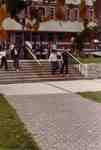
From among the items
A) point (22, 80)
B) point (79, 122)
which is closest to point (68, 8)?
point (79, 122)

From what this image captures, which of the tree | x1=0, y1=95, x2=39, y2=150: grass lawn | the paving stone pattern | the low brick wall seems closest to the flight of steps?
the low brick wall

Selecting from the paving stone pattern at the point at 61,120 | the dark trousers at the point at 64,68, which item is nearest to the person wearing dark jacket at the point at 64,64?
the dark trousers at the point at 64,68

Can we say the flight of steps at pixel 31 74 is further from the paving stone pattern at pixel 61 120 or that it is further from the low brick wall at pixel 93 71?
the paving stone pattern at pixel 61 120

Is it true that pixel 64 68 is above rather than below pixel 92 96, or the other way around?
below

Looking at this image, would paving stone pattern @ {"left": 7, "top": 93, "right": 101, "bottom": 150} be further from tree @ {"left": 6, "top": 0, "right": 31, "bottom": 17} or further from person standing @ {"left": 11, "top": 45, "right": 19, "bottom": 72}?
person standing @ {"left": 11, "top": 45, "right": 19, "bottom": 72}

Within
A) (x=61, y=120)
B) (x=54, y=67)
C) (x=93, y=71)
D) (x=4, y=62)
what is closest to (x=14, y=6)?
(x=61, y=120)

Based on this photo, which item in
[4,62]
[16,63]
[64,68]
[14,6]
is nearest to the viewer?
[14,6]

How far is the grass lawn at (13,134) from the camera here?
23.7 feet

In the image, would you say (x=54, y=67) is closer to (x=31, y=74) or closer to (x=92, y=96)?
(x=31, y=74)

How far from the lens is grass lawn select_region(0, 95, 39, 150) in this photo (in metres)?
7.23

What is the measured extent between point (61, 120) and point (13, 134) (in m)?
1.96

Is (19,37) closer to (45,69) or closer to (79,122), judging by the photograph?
(45,69)

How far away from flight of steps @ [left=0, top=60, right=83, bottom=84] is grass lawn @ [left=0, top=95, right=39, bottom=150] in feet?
37.2

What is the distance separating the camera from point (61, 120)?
33.2 ft
